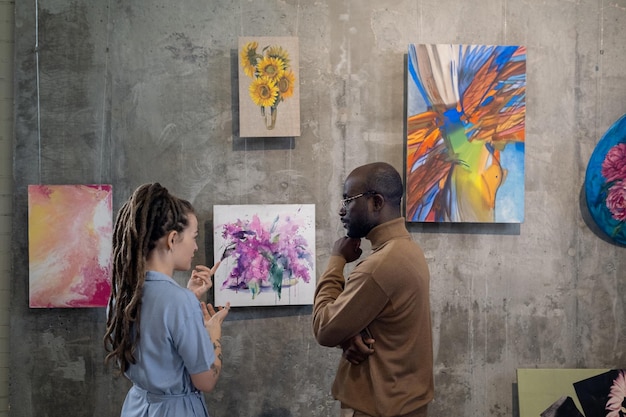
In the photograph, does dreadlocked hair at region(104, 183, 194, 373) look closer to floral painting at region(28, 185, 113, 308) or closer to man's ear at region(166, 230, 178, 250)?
man's ear at region(166, 230, 178, 250)

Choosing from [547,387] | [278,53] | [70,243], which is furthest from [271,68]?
[547,387]

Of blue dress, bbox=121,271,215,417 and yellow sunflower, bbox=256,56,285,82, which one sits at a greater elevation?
yellow sunflower, bbox=256,56,285,82

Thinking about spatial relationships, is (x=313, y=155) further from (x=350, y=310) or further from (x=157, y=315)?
(x=157, y=315)

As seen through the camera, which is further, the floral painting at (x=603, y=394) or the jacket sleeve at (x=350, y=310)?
the floral painting at (x=603, y=394)

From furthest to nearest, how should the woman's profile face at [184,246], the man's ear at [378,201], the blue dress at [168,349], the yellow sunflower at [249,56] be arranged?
1. the yellow sunflower at [249,56]
2. the man's ear at [378,201]
3. the woman's profile face at [184,246]
4. the blue dress at [168,349]

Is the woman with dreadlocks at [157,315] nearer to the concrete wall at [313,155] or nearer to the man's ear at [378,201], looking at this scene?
the man's ear at [378,201]

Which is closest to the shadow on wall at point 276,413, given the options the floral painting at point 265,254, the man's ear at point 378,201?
the floral painting at point 265,254

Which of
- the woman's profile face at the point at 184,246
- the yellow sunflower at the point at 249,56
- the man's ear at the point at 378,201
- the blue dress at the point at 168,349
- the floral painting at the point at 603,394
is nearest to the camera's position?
the blue dress at the point at 168,349

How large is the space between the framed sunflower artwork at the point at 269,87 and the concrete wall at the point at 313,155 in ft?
0.34

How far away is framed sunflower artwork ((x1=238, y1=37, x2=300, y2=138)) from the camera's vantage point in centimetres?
341

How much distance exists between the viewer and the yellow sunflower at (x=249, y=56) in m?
3.41

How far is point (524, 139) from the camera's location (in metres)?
3.48

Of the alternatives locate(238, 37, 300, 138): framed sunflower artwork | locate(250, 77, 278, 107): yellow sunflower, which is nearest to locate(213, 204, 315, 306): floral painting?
locate(238, 37, 300, 138): framed sunflower artwork

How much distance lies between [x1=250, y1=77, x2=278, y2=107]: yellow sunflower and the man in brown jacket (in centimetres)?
117
